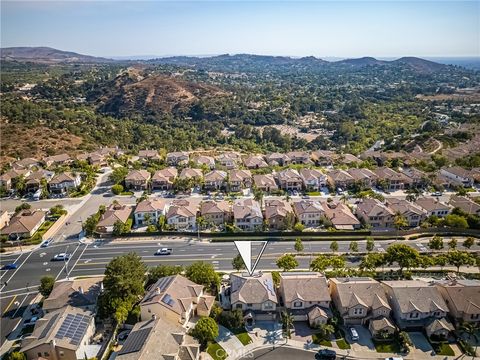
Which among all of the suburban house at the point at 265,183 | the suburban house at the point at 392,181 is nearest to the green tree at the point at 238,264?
the suburban house at the point at 265,183

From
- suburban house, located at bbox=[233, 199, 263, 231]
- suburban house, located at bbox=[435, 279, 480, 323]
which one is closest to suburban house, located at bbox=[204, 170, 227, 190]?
suburban house, located at bbox=[233, 199, 263, 231]

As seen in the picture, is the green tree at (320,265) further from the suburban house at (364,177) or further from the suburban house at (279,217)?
the suburban house at (364,177)

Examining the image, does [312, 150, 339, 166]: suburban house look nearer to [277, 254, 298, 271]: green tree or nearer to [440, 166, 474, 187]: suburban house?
[440, 166, 474, 187]: suburban house

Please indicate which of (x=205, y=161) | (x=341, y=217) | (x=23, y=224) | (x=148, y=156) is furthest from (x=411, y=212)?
(x=23, y=224)

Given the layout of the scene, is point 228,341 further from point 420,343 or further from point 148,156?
point 148,156

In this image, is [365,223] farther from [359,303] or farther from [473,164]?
[473,164]
